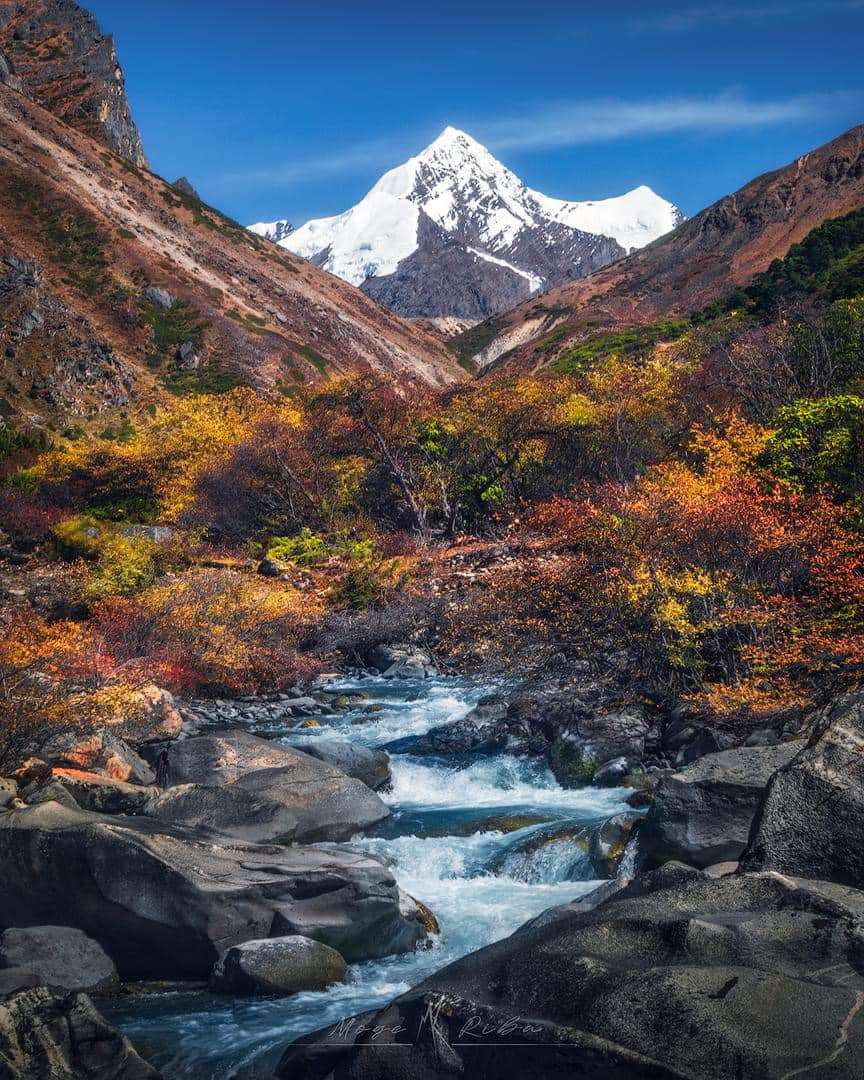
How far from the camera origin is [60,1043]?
7402 mm

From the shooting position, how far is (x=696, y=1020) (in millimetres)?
5230

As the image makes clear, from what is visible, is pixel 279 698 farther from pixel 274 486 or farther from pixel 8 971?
pixel 274 486

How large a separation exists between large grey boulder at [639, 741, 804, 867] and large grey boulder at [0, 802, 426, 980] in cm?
308

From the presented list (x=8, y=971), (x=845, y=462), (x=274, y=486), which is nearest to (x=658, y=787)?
(x=8, y=971)

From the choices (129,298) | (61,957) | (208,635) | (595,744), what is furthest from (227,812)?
(129,298)

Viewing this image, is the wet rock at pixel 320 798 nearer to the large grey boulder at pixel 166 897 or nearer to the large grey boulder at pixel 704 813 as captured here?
the large grey boulder at pixel 166 897

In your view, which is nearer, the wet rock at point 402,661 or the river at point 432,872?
the river at point 432,872

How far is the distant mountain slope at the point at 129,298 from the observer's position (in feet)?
222

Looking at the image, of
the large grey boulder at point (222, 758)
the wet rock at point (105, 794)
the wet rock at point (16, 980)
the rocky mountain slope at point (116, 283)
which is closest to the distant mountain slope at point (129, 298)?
the rocky mountain slope at point (116, 283)

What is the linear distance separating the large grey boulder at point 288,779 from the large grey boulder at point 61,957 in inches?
142

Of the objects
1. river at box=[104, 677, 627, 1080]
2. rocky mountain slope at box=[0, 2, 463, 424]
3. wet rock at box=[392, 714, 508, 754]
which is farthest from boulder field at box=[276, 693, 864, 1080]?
rocky mountain slope at box=[0, 2, 463, 424]

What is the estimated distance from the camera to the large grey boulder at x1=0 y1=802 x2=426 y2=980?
998cm

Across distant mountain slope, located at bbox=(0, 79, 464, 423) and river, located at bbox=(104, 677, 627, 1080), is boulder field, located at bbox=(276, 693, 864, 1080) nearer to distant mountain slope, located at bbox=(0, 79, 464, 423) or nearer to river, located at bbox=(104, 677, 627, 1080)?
river, located at bbox=(104, 677, 627, 1080)

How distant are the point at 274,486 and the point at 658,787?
95.9ft
